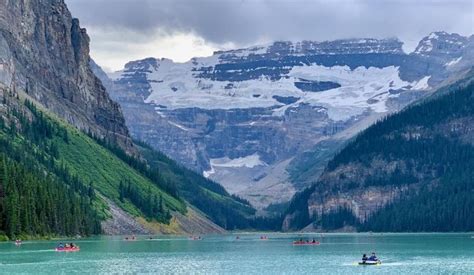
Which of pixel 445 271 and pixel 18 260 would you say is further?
pixel 18 260

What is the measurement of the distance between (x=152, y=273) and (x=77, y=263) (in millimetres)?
25882

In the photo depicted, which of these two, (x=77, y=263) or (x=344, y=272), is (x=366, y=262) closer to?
(x=344, y=272)

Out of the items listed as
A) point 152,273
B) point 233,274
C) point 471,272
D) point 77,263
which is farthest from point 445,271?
point 77,263

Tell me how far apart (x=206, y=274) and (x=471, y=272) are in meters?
39.6

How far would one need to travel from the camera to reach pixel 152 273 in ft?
573

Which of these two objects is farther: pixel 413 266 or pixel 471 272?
pixel 413 266

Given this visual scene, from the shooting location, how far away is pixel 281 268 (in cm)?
18988

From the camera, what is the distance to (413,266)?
19350 centimetres

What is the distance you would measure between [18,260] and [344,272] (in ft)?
184

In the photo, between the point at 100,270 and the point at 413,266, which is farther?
the point at 413,266

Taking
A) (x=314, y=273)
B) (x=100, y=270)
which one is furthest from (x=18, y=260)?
(x=314, y=273)

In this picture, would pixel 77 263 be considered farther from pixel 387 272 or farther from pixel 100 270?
pixel 387 272

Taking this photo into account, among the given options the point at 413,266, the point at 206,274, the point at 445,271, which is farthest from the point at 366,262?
the point at 206,274

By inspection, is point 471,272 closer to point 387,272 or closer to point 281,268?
point 387,272
